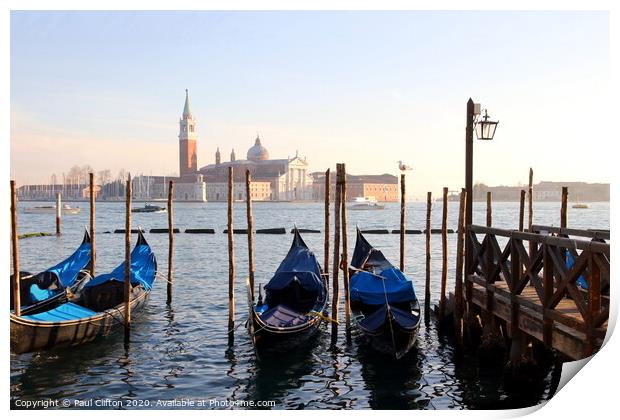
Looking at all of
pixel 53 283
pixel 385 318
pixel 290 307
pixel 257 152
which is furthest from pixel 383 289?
pixel 257 152

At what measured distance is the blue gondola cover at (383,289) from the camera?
7828mm

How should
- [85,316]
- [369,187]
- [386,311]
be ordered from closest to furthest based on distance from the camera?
[386,311]
[85,316]
[369,187]

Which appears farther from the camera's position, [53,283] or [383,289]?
[53,283]

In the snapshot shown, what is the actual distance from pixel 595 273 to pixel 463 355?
2.78 meters

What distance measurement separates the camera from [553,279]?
16.8 feet

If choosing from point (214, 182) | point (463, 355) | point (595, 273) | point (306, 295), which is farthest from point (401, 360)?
point (214, 182)

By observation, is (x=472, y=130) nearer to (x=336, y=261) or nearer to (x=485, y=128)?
(x=485, y=128)

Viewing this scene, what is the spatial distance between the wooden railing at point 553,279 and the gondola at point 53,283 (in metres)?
5.59

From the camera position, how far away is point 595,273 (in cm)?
425

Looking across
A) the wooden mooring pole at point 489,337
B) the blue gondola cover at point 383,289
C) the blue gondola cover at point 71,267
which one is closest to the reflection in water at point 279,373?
the blue gondola cover at point 383,289

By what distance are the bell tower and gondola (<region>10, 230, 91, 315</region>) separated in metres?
80.4

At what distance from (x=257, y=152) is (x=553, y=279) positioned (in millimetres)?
95652
